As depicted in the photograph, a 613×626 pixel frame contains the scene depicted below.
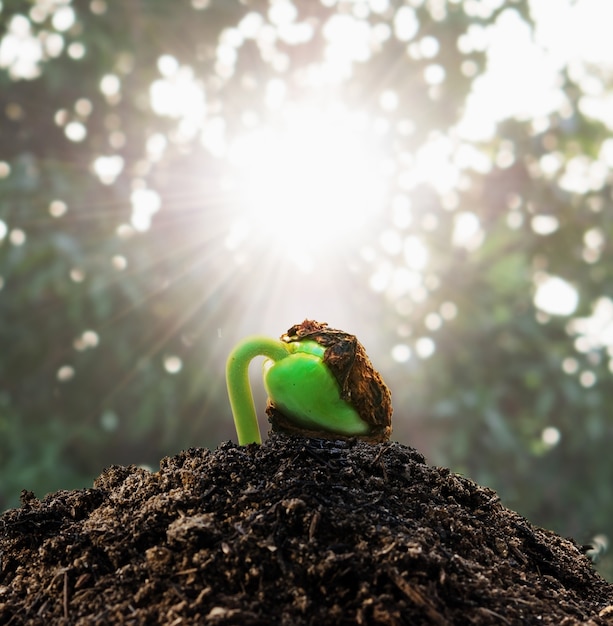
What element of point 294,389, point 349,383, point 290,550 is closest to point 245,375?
point 294,389

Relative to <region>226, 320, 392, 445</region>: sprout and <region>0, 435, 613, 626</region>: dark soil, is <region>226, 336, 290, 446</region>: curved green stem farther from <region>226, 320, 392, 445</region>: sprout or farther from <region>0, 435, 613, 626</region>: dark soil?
<region>0, 435, 613, 626</region>: dark soil

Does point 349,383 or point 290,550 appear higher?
point 349,383

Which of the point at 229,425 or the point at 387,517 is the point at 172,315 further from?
the point at 387,517

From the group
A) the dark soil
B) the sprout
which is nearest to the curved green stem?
the sprout

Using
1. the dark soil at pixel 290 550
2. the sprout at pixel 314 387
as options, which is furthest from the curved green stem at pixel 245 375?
the dark soil at pixel 290 550

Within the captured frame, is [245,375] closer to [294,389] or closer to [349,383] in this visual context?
[294,389]

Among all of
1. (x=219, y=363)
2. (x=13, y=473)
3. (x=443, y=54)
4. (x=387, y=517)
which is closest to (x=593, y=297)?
(x=443, y=54)
